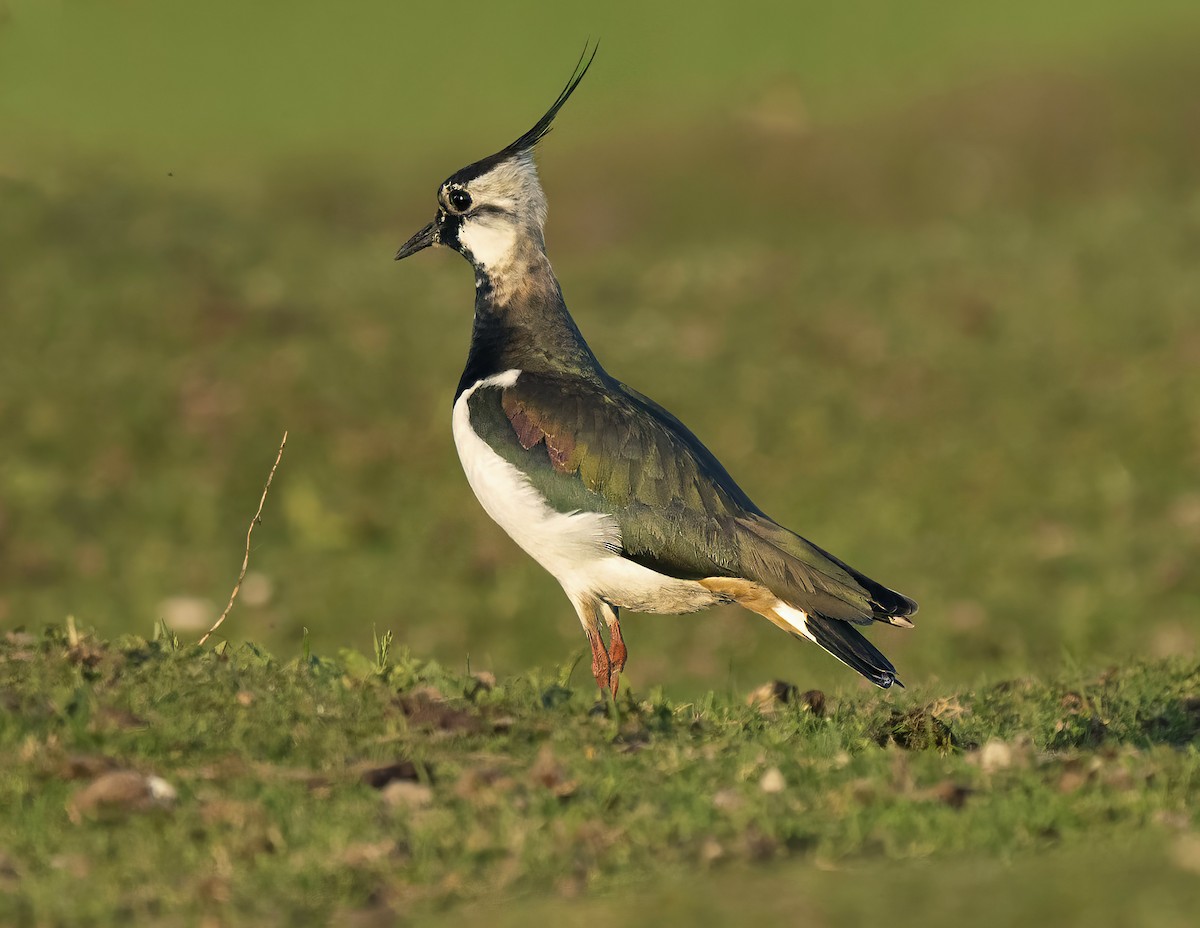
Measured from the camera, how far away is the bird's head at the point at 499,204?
1007 cm

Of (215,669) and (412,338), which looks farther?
(412,338)

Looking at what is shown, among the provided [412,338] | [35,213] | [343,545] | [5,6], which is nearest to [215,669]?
[5,6]

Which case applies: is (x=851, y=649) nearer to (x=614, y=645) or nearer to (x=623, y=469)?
(x=614, y=645)

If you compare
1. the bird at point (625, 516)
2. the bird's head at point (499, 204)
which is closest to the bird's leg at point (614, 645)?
the bird at point (625, 516)

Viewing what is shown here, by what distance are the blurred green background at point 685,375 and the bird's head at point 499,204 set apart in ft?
13.4

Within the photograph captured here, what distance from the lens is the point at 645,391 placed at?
1883cm

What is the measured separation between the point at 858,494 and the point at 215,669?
388 inches

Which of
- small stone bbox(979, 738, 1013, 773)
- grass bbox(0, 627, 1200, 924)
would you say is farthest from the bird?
small stone bbox(979, 738, 1013, 773)

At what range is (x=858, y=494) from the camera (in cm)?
1714

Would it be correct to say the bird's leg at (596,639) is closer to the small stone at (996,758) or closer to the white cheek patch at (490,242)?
the white cheek patch at (490,242)

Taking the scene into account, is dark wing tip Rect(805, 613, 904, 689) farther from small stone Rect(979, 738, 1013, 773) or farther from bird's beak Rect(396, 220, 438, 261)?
bird's beak Rect(396, 220, 438, 261)

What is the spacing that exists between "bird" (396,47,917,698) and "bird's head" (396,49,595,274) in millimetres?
709

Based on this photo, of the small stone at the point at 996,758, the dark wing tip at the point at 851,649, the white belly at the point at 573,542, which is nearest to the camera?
the small stone at the point at 996,758

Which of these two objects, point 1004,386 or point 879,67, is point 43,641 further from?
point 879,67
